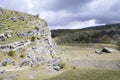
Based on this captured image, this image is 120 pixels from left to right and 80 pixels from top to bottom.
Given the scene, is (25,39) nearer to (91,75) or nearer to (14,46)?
(14,46)

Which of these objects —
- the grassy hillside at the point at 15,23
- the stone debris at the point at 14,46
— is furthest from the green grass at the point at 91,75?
the grassy hillside at the point at 15,23

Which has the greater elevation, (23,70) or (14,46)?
(14,46)

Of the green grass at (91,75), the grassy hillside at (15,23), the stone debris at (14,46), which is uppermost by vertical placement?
the grassy hillside at (15,23)

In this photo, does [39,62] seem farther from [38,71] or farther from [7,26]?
[7,26]

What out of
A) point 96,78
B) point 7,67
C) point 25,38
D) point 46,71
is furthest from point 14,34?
point 96,78

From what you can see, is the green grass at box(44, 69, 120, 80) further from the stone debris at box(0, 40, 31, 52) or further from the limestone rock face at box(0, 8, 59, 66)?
the stone debris at box(0, 40, 31, 52)

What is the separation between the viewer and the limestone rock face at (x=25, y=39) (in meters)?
59.8

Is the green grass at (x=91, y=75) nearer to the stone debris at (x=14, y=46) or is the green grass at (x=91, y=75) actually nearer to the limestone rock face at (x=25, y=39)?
the limestone rock face at (x=25, y=39)

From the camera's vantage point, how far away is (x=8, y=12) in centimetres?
7638

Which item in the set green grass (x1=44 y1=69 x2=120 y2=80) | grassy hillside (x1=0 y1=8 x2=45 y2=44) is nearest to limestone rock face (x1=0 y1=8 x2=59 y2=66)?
grassy hillside (x1=0 y1=8 x2=45 y2=44)

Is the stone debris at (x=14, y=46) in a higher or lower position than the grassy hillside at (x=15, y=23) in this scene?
lower

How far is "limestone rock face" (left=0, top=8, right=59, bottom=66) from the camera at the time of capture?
59781 millimetres

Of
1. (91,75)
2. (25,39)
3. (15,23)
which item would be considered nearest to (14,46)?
(25,39)

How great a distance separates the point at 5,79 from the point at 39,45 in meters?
21.9
